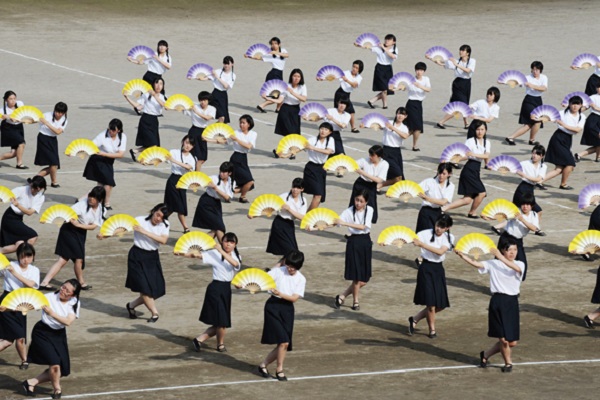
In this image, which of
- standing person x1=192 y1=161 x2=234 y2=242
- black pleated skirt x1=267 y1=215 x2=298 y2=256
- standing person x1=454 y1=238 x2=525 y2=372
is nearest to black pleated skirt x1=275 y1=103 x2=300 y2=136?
standing person x1=192 y1=161 x2=234 y2=242

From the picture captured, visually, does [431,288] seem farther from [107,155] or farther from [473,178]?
[107,155]

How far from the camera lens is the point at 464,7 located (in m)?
45.7

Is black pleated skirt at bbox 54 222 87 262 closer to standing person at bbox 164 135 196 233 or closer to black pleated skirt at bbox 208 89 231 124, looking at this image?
standing person at bbox 164 135 196 233

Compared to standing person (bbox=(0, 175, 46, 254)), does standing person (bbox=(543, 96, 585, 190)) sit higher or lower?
higher

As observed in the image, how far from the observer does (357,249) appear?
18719 millimetres

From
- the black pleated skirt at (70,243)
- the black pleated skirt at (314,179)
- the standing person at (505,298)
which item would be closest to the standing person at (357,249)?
the standing person at (505,298)

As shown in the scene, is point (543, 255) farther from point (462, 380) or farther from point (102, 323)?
point (102, 323)

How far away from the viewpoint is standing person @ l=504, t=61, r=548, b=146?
94.4 ft

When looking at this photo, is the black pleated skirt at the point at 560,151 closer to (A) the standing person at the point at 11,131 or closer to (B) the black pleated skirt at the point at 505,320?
(B) the black pleated skirt at the point at 505,320

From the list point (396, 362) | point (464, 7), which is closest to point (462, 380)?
point (396, 362)

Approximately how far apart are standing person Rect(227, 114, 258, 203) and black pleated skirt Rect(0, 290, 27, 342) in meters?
7.76

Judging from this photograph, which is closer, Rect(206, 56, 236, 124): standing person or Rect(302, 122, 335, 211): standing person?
Rect(302, 122, 335, 211): standing person

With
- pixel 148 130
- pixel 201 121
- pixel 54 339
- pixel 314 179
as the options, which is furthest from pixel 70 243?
pixel 148 130

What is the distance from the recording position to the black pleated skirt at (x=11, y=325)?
1598 centimetres
